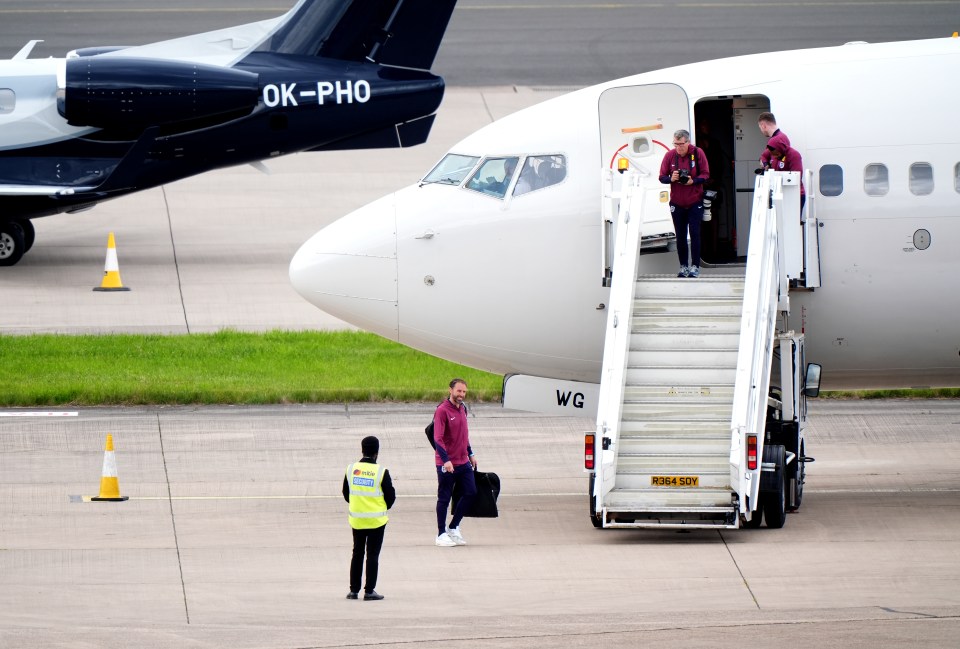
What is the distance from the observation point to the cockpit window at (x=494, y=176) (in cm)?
Result: 1891

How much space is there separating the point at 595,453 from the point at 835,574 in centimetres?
268

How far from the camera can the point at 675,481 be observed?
16969 millimetres

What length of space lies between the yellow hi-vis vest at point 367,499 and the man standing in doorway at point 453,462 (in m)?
1.91

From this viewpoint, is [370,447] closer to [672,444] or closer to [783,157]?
[672,444]

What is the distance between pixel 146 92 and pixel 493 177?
14.6 meters

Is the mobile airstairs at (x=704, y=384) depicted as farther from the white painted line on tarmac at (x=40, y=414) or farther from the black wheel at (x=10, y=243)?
the black wheel at (x=10, y=243)

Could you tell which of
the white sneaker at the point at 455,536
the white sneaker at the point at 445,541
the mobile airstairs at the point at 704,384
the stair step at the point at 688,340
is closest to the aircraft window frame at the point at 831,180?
the mobile airstairs at the point at 704,384

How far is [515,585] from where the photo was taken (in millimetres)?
15977

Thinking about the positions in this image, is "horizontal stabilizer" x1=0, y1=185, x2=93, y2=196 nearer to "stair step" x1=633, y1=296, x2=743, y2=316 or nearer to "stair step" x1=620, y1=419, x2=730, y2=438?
"stair step" x1=633, y1=296, x2=743, y2=316

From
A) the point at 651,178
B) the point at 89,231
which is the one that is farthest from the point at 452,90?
the point at 651,178

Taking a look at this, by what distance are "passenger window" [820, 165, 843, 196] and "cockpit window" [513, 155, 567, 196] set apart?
2871 millimetres

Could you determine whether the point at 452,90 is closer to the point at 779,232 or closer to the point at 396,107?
the point at 396,107

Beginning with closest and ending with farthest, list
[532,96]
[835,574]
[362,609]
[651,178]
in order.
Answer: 1. [362,609]
2. [835,574]
3. [651,178]
4. [532,96]

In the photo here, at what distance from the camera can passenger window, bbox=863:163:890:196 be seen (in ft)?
60.2
